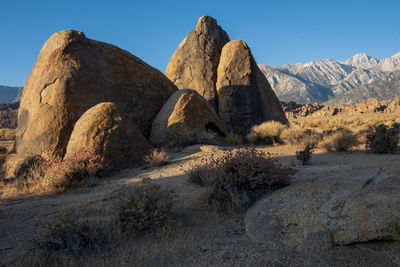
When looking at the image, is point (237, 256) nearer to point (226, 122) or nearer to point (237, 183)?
point (237, 183)

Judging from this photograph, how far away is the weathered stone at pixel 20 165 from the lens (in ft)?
25.3

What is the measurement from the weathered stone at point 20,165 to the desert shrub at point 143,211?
16.9 ft

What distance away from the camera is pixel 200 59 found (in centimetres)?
1588

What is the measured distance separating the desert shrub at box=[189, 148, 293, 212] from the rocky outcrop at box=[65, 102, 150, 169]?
4.18 meters

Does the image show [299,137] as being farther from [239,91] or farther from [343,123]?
[343,123]

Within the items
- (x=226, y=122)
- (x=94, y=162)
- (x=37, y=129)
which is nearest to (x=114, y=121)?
(x=94, y=162)

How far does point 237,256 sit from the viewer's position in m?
3.06

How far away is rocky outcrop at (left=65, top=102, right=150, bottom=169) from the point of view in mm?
8023

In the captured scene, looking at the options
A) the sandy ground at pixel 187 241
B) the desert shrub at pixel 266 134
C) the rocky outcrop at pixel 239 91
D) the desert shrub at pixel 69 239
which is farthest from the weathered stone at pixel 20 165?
the rocky outcrop at pixel 239 91

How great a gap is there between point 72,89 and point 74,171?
4.07 m

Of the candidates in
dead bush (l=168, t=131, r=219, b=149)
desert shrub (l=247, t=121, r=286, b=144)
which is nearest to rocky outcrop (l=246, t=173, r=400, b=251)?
dead bush (l=168, t=131, r=219, b=149)

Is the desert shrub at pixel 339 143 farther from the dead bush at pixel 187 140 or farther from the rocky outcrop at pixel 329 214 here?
the rocky outcrop at pixel 329 214

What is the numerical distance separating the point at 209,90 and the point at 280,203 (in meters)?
11.9

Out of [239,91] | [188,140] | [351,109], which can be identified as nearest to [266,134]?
[239,91]
